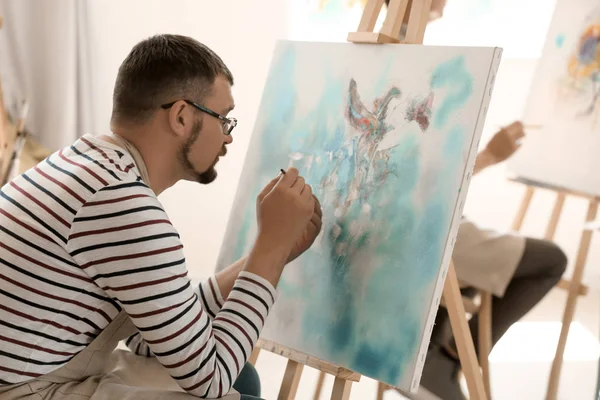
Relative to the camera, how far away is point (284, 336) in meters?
1.48

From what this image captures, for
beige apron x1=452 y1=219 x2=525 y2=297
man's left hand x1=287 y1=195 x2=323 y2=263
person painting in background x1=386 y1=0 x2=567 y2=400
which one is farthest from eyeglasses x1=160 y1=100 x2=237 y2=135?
beige apron x1=452 y1=219 x2=525 y2=297

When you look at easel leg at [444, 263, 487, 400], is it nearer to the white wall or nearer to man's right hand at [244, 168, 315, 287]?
man's right hand at [244, 168, 315, 287]

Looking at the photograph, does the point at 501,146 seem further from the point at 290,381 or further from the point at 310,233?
the point at 290,381

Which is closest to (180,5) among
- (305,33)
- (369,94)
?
(305,33)

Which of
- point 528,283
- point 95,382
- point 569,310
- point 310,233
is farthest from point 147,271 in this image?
point 569,310

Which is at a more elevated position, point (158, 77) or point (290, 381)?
point (158, 77)

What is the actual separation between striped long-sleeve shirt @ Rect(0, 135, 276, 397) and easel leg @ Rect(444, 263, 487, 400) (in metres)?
0.55

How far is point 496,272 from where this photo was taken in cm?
208

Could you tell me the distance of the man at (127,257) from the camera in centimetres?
100

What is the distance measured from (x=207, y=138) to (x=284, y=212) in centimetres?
21

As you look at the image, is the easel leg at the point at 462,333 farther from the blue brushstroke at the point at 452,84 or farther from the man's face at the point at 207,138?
the man's face at the point at 207,138

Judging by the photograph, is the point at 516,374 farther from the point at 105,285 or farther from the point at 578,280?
the point at 105,285

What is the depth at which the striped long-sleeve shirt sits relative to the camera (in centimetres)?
100

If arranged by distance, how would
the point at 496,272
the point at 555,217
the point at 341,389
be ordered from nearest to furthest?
the point at 341,389 → the point at 496,272 → the point at 555,217
